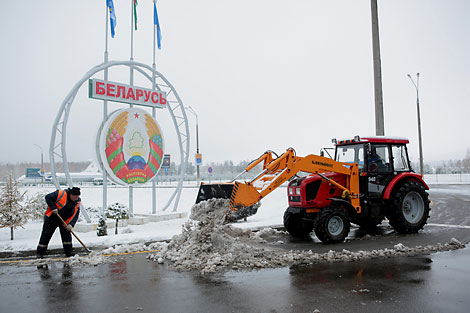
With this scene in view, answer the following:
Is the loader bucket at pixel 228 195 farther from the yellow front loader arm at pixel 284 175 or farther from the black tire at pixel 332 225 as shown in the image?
the black tire at pixel 332 225

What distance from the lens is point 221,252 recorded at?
7.34 m

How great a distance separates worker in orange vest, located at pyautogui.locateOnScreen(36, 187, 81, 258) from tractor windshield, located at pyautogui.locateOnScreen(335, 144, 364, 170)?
6916 mm

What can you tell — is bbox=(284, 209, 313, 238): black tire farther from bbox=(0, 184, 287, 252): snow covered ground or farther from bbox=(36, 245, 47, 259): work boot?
bbox=(36, 245, 47, 259): work boot

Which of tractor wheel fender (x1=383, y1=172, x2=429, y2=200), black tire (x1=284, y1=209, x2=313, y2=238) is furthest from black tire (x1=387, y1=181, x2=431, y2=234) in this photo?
black tire (x1=284, y1=209, x2=313, y2=238)

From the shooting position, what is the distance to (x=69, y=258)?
7656 millimetres

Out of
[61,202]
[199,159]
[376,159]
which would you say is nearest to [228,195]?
[61,202]

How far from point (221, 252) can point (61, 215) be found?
11.8 ft

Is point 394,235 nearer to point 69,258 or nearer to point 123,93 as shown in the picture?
point 69,258

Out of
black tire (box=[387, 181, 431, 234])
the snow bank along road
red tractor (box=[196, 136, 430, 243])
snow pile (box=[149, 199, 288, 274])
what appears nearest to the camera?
snow pile (box=[149, 199, 288, 274])

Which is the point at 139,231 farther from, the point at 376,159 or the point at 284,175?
the point at 376,159

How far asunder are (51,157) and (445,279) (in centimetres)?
1122

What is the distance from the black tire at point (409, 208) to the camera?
9.71m

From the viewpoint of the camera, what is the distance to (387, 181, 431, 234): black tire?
31.9 feet

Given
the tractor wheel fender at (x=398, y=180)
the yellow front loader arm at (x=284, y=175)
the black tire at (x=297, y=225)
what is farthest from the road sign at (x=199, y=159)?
the tractor wheel fender at (x=398, y=180)
